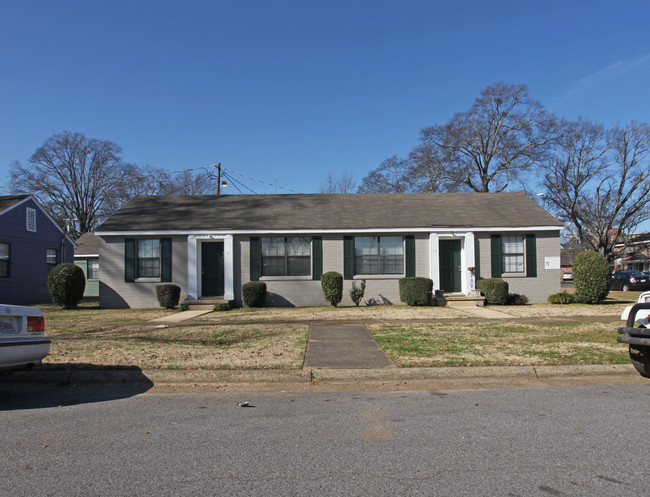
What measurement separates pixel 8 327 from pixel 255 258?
11782 mm

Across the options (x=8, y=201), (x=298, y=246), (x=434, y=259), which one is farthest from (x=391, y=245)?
(x=8, y=201)

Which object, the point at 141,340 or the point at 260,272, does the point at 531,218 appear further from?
the point at 141,340

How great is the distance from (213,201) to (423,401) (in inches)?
660

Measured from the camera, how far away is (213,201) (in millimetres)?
20578

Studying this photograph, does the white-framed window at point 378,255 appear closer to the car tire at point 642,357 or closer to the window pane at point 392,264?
the window pane at point 392,264

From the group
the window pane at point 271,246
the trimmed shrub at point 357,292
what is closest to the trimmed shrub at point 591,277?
the trimmed shrub at point 357,292

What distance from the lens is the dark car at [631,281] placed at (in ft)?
87.3

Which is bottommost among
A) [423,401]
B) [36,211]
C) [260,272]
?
[423,401]

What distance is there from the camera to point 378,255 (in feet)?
57.1

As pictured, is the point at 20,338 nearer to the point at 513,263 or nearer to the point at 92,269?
the point at 513,263

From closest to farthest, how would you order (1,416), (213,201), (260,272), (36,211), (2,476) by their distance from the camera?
1. (2,476)
2. (1,416)
3. (260,272)
4. (213,201)
5. (36,211)

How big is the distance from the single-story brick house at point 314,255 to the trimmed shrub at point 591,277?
1.15 meters

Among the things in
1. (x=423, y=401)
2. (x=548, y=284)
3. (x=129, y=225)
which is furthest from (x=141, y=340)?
(x=548, y=284)

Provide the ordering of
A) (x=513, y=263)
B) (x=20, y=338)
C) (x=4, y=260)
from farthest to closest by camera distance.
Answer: (x=4, y=260) → (x=513, y=263) → (x=20, y=338)
